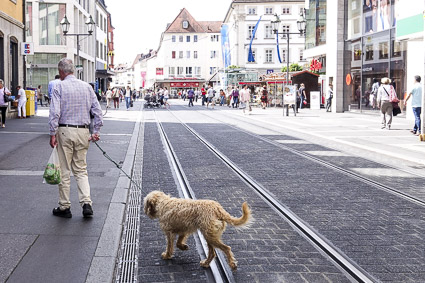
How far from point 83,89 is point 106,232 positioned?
1706 mm

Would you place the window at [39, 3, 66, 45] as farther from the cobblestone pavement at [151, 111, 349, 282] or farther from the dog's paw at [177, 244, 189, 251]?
the dog's paw at [177, 244, 189, 251]

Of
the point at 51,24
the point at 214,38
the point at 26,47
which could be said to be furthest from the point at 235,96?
the point at 214,38

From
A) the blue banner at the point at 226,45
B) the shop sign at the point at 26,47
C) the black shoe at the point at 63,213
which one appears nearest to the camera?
the black shoe at the point at 63,213

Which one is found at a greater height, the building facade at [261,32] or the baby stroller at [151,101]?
the building facade at [261,32]

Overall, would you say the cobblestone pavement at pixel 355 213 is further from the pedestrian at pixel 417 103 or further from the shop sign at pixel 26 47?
the shop sign at pixel 26 47

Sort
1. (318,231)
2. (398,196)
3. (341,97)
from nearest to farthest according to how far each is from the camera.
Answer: (318,231) < (398,196) < (341,97)

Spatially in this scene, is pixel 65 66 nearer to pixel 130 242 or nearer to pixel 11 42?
pixel 130 242

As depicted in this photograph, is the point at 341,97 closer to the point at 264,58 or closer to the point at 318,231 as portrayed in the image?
the point at 318,231

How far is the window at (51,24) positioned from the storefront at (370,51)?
25.3 meters

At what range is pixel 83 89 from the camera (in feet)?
20.8

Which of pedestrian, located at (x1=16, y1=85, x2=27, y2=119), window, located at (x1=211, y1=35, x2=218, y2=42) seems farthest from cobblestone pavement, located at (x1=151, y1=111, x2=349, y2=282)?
window, located at (x1=211, y1=35, x2=218, y2=42)

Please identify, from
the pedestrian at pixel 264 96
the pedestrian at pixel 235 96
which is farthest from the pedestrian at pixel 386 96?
the pedestrian at pixel 235 96

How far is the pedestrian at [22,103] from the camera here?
24.8m

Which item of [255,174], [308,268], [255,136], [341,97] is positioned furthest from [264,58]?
[308,268]
